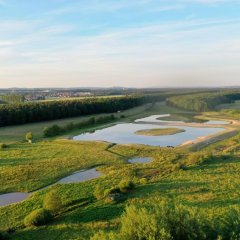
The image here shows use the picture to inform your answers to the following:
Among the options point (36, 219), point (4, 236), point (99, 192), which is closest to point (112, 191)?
point (99, 192)

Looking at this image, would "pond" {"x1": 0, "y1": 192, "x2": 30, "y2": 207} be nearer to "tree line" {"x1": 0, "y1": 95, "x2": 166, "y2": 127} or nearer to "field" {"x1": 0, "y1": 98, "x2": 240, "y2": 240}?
"field" {"x1": 0, "y1": 98, "x2": 240, "y2": 240}

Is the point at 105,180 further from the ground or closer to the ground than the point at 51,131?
closer to the ground

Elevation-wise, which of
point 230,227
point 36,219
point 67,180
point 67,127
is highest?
point 230,227

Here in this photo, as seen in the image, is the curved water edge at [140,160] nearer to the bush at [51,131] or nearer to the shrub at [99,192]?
the shrub at [99,192]

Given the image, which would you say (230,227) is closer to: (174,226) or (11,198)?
(174,226)

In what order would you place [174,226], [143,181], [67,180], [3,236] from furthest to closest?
1. [67,180]
2. [143,181]
3. [3,236]
4. [174,226]

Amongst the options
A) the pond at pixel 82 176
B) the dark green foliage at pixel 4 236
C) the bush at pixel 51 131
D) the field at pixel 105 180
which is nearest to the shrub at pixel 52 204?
the field at pixel 105 180
